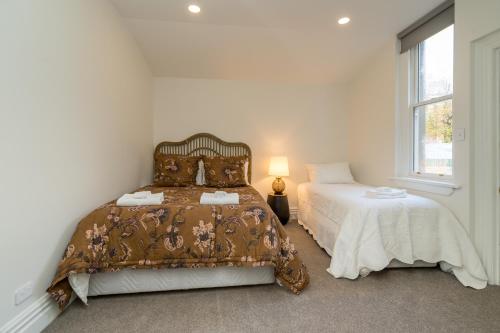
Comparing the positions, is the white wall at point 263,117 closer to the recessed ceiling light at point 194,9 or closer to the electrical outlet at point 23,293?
the recessed ceiling light at point 194,9

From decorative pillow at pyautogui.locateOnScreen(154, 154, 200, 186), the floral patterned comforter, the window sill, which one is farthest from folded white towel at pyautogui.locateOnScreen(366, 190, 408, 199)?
decorative pillow at pyautogui.locateOnScreen(154, 154, 200, 186)

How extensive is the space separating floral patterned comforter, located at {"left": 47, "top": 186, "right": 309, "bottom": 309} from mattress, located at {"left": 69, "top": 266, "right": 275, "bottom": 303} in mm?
111

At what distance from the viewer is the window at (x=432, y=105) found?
2.46 m

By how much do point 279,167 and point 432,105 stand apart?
193 centimetres

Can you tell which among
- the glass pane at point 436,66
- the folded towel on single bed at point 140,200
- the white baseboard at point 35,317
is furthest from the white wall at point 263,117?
the white baseboard at point 35,317

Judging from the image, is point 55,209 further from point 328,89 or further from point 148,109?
point 328,89

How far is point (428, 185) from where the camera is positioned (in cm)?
249

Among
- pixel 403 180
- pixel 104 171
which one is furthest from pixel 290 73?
pixel 104 171

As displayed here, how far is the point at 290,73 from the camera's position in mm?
3688

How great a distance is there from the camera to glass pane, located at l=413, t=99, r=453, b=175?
8.09 ft

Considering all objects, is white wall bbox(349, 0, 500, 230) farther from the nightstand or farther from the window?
the nightstand

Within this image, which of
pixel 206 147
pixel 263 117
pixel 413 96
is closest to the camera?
pixel 413 96

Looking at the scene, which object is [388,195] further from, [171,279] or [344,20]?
[171,279]

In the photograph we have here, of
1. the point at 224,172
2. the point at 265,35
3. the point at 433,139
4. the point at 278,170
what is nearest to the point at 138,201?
the point at 224,172
